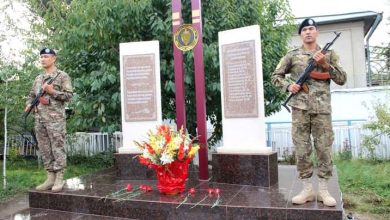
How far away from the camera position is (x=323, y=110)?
3826 mm

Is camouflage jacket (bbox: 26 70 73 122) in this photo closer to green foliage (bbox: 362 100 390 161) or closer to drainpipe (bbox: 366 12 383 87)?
green foliage (bbox: 362 100 390 161)

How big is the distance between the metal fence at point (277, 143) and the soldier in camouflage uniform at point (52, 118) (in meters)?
5.23

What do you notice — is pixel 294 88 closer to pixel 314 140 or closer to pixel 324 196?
pixel 314 140

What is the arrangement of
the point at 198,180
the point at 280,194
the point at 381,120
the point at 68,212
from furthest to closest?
the point at 381,120 < the point at 198,180 < the point at 68,212 < the point at 280,194

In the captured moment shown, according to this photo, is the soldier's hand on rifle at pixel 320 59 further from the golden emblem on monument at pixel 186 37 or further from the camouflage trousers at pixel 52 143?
the camouflage trousers at pixel 52 143

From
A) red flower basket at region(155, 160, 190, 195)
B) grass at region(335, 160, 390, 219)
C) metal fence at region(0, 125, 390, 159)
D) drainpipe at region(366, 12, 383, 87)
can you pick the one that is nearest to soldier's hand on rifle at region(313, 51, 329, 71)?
red flower basket at region(155, 160, 190, 195)

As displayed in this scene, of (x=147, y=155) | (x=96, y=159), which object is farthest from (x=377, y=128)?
(x=96, y=159)

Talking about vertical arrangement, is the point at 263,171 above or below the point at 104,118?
below

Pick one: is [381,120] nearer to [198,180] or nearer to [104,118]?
[198,180]

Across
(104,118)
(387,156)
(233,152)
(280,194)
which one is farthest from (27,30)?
(387,156)

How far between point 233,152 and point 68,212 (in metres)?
2.31

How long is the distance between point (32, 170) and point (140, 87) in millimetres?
5511

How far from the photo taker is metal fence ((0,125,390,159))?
31.6 feet

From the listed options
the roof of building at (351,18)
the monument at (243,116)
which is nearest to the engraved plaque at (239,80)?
the monument at (243,116)
